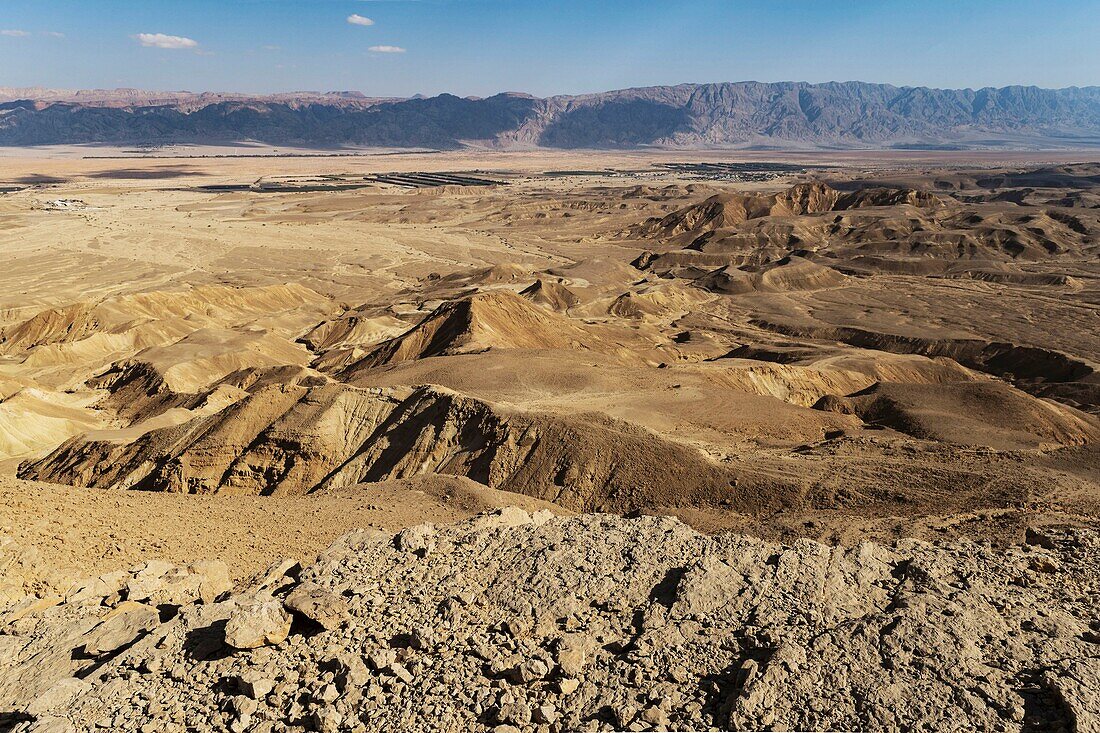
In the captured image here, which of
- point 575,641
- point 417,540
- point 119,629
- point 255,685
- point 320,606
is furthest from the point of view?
point 417,540

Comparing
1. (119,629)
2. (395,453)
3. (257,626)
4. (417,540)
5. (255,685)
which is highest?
(257,626)

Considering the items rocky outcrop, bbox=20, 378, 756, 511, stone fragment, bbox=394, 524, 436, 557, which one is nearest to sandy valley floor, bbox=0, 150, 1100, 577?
rocky outcrop, bbox=20, 378, 756, 511

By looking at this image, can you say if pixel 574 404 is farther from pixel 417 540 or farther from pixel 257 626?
pixel 257 626

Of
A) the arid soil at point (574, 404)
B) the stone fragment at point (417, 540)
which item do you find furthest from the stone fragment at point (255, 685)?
the stone fragment at point (417, 540)

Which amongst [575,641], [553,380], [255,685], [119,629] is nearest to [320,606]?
[255,685]

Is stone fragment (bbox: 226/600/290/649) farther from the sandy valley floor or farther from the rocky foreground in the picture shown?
the sandy valley floor

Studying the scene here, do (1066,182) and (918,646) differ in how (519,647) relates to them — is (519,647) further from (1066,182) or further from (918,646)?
(1066,182)
